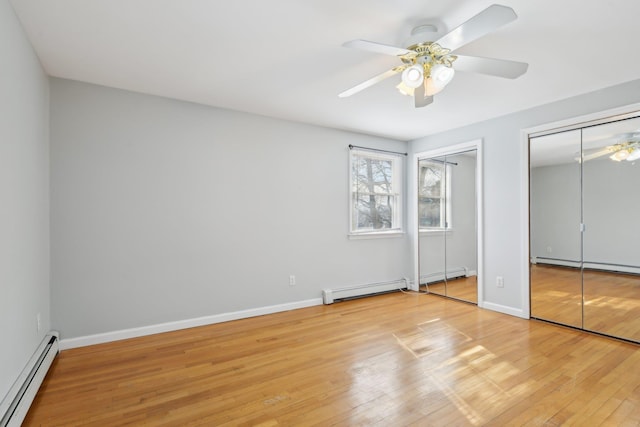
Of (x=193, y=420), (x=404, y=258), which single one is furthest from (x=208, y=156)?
(x=404, y=258)

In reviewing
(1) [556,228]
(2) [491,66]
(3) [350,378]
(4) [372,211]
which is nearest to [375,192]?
(4) [372,211]

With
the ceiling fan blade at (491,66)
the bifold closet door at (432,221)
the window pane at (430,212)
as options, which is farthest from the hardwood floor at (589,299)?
the ceiling fan blade at (491,66)

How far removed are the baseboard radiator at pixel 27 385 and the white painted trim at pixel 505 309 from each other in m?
4.43

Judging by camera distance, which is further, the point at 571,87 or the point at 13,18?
the point at 571,87

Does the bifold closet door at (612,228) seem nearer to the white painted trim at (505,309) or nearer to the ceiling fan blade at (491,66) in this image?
the white painted trim at (505,309)

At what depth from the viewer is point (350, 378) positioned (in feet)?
7.47

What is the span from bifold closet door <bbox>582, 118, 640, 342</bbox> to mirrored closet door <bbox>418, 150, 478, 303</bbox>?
1.20 m

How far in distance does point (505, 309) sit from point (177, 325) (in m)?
3.82

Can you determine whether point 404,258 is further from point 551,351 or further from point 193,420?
point 193,420

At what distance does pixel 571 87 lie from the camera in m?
3.00

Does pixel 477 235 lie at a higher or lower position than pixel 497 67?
lower

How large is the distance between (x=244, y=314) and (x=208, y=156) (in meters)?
1.87

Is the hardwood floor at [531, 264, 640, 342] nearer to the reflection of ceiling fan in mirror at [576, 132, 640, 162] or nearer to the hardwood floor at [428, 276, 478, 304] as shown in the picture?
the hardwood floor at [428, 276, 478, 304]

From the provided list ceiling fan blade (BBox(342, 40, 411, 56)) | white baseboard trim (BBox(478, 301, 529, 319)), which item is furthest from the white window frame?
ceiling fan blade (BBox(342, 40, 411, 56))
